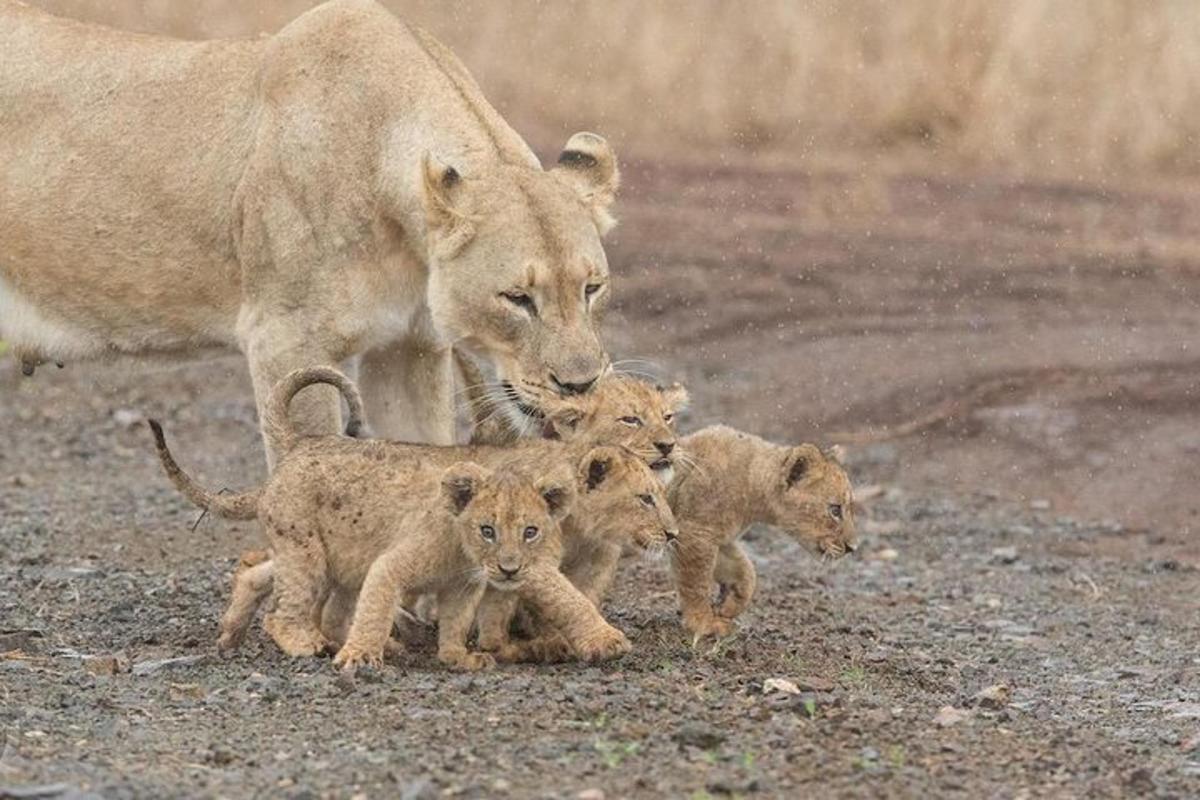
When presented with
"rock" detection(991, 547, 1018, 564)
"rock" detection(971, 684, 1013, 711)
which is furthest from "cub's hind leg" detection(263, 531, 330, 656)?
"rock" detection(991, 547, 1018, 564)

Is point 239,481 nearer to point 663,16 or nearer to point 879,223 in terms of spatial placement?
point 879,223

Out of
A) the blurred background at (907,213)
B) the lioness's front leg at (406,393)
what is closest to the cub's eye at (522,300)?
the lioness's front leg at (406,393)

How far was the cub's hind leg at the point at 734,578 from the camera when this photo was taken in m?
9.81

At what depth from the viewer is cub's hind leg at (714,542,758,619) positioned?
9812 mm

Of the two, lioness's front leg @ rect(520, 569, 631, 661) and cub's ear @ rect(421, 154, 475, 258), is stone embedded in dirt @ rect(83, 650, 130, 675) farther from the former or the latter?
cub's ear @ rect(421, 154, 475, 258)

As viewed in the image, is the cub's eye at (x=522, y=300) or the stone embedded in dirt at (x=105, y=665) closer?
the stone embedded in dirt at (x=105, y=665)

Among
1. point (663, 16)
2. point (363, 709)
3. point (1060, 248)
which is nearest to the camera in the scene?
point (363, 709)

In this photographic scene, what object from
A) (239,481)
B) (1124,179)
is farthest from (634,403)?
(1124,179)

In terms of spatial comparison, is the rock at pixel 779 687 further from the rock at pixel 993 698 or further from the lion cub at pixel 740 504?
the lion cub at pixel 740 504

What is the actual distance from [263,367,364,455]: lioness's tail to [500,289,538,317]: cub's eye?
636mm

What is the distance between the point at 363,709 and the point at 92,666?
1421 mm

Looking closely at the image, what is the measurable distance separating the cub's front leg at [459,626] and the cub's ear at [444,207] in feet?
4.32

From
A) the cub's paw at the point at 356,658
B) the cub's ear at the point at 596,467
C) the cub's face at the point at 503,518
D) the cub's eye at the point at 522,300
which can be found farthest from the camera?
the cub's eye at the point at 522,300

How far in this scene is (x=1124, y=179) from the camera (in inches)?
826
